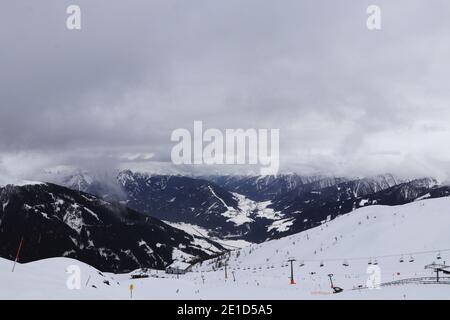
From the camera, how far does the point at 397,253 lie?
220 feet

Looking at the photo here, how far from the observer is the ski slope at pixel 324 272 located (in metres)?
26.6

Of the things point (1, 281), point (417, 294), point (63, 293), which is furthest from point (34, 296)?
point (417, 294)

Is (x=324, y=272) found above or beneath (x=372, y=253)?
beneath

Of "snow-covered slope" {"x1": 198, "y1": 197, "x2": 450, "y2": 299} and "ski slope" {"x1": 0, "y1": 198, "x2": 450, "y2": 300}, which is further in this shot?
"snow-covered slope" {"x1": 198, "y1": 197, "x2": 450, "y2": 299}

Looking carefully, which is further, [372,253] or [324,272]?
[372,253]

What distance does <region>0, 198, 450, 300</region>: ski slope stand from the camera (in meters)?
26.6

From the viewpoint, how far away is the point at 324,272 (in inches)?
2213

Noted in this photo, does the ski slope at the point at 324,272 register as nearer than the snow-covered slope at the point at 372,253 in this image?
Yes

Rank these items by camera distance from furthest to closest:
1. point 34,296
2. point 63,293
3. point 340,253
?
point 340,253 < point 63,293 < point 34,296
